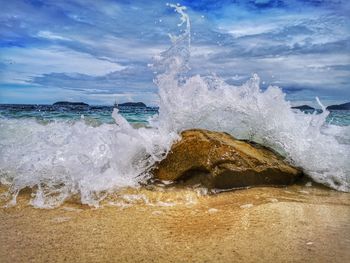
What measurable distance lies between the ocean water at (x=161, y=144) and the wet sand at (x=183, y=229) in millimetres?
284

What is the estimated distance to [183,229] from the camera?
8.39 ft

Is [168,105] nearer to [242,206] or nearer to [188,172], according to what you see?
[188,172]

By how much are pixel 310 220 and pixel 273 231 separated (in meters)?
0.41

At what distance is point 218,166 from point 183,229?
1.35m

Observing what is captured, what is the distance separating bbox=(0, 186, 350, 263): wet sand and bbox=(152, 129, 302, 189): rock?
Result: 278 mm

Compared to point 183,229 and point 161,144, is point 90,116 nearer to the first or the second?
point 161,144

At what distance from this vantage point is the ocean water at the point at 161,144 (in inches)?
143

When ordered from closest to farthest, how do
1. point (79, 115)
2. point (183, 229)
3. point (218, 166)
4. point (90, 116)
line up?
point (183, 229), point (218, 166), point (90, 116), point (79, 115)

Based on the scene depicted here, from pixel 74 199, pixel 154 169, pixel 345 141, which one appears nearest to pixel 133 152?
pixel 154 169

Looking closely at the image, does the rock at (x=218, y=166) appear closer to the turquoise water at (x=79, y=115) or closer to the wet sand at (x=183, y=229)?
the wet sand at (x=183, y=229)

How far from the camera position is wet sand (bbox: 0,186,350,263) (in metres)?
2.15

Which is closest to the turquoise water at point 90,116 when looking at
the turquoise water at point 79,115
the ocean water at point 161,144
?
the turquoise water at point 79,115

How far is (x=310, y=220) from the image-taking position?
273 centimetres

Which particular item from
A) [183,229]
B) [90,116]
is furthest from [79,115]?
[183,229]
